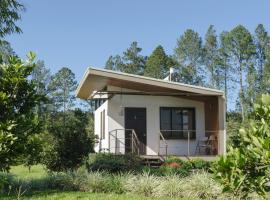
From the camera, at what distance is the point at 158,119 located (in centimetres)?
1980

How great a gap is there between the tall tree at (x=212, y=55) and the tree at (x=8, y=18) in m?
42.7

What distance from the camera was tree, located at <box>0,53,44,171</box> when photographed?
9156 mm

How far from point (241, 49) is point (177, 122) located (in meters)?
32.4

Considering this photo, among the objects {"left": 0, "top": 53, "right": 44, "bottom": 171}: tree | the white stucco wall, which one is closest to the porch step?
the white stucco wall

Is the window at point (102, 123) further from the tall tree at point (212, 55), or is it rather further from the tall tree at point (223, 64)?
the tall tree at point (212, 55)

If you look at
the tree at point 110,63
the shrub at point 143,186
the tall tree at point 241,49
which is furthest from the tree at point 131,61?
the shrub at point 143,186

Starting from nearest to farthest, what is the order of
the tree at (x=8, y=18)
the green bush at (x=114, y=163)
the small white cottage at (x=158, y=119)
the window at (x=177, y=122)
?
the tree at (x=8, y=18), the green bush at (x=114, y=163), the small white cottage at (x=158, y=119), the window at (x=177, y=122)

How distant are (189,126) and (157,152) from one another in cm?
214

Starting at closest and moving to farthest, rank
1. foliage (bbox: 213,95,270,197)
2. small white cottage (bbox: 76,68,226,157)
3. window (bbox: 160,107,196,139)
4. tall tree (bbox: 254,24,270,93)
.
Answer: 1. foliage (bbox: 213,95,270,197)
2. small white cottage (bbox: 76,68,226,157)
3. window (bbox: 160,107,196,139)
4. tall tree (bbox: 254,24,270,93)

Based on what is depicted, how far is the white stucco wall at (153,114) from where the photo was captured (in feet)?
63.4

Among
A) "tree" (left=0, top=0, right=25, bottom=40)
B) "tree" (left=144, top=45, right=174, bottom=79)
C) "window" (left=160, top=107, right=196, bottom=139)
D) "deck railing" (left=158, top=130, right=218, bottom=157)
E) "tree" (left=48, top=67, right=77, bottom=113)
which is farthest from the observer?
"tree" (left=48, top=67, right=77, bottom=113)

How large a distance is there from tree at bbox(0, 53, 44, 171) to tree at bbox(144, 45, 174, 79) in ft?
134

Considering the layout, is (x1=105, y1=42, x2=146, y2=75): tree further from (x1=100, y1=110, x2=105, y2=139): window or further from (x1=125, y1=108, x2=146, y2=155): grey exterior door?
(x1=125, y1=108, x2=146, y2=155): grey exterior door

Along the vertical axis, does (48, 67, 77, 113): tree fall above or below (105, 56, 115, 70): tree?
below
